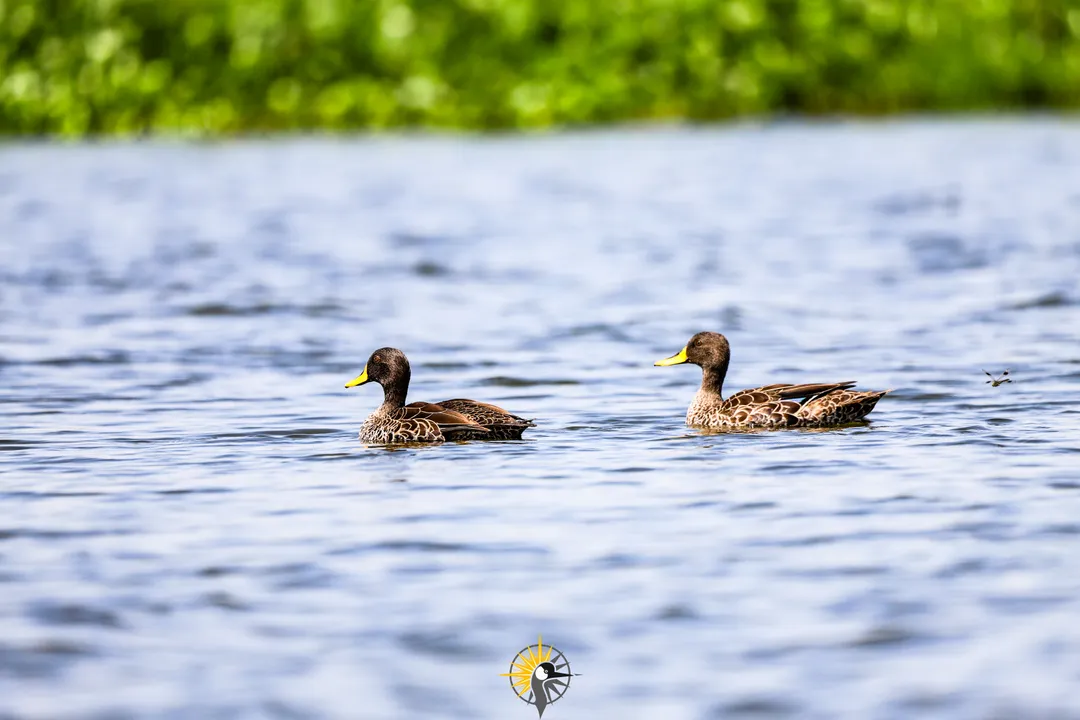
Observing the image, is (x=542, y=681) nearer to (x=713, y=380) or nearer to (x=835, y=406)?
(x=835, y=406)

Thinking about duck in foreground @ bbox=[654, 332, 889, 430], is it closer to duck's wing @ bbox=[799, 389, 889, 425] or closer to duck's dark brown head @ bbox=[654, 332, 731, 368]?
duck's wing @ bbox=[799, 389, 889, 425]

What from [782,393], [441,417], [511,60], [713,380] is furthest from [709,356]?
[511,60]

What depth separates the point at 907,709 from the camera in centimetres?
696

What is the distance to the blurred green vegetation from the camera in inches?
1953

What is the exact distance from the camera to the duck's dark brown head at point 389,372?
12891 mm

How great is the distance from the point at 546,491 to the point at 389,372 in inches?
103

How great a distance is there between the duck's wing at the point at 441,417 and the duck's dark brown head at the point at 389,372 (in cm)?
47

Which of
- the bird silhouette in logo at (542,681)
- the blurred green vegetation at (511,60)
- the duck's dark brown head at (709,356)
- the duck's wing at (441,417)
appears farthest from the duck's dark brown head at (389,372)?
the blurred green vegetation at (511,60)

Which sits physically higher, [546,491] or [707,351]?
[707,351]

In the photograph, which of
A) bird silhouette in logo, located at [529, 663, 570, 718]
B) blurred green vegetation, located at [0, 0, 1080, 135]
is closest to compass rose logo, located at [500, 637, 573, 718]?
bird silhouette in logo, located at [529, 663, 570, 718]

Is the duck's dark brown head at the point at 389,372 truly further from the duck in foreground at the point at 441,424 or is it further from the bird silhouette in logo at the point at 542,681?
the bird silhouette in logo at the point at 542,681

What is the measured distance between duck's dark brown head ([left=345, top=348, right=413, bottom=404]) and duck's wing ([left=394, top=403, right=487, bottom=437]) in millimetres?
474

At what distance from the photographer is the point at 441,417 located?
40.2ft

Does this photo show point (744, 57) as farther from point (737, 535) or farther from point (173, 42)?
point (737, 535)
